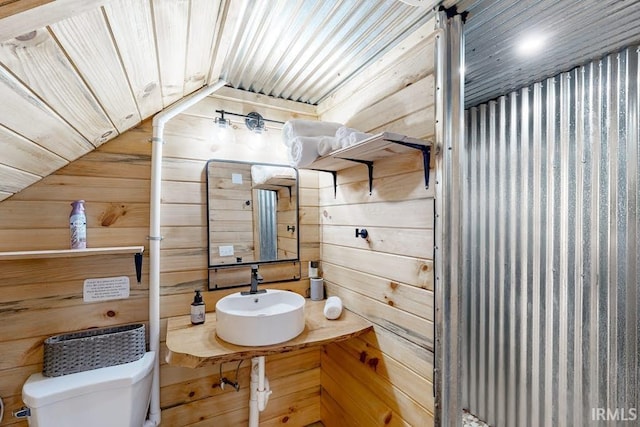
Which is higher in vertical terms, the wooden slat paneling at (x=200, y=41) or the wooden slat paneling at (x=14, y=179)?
the wooden slat paneling at (x=200, y=41)

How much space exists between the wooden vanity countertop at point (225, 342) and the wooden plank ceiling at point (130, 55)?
37.1 inches

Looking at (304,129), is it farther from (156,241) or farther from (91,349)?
(91,349)

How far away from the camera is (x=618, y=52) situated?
1349mm

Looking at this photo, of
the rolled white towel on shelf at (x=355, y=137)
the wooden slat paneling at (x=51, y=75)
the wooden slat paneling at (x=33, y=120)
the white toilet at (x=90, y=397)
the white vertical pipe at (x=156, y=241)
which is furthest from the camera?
the white vertical pipe at (x=156, y=241)

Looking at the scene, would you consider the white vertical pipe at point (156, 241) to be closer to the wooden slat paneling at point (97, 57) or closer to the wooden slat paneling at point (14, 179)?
the wooden slat paneling at point (97, 57)

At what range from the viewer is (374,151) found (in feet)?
4.26

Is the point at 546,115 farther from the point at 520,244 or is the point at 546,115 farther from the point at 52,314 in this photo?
the point at 52,314

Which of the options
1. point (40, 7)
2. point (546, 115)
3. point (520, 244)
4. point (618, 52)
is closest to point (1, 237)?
point (40, 7)

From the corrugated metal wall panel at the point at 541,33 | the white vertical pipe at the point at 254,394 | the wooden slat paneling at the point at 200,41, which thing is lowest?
the white vertical pipe at the point at 254,394

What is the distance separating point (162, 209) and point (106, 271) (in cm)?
41

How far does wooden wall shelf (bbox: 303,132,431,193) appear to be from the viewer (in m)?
1.11

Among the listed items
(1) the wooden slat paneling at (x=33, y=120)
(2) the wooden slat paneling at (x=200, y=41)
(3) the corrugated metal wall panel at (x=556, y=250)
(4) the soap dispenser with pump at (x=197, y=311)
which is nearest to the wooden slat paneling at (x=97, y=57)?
(1) the wooden slat paneling at (x=33, y=120)

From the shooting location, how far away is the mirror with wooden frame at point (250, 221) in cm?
175

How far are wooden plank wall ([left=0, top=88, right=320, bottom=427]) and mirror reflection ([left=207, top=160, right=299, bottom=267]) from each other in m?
0.06
